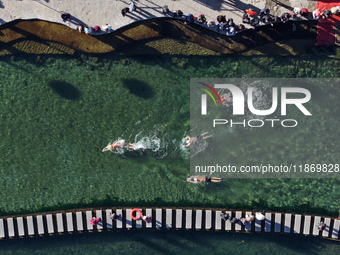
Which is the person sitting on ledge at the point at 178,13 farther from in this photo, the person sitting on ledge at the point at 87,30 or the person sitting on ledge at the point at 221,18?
the person sitting on ledge at the point at 87,30

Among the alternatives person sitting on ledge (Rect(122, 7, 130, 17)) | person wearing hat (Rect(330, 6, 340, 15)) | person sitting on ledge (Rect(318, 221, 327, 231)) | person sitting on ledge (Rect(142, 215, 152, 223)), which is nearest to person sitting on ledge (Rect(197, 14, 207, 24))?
person sitting on ledge (Rect(122, 7, 130, 17))

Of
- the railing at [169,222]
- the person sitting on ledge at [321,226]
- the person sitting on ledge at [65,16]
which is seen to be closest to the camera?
the person sitting on ledge at [65,16]

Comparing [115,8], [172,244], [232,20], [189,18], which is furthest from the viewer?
[172,244]

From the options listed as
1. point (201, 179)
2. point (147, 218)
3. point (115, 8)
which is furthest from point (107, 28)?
point (147, 218)

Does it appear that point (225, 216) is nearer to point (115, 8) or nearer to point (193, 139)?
point (193, 139)

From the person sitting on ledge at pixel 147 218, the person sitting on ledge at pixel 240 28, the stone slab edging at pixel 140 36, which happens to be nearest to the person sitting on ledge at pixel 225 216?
the person sitting on ledge at pixel 147 218

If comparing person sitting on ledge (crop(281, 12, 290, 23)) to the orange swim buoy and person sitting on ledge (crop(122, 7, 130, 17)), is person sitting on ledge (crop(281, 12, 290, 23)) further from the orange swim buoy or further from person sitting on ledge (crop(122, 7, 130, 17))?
the orange swim buoy

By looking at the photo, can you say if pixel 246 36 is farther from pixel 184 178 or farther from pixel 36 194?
pixel 36 194
